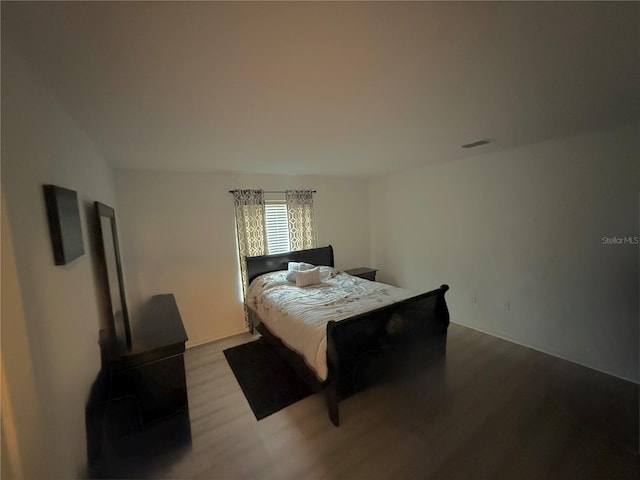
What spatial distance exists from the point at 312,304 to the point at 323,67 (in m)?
2.15

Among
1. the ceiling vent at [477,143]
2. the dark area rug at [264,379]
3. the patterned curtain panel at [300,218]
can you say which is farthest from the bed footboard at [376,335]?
the patterned curtain panel at [300,218]

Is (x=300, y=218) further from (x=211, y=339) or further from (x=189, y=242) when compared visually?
(x=211, y=339)

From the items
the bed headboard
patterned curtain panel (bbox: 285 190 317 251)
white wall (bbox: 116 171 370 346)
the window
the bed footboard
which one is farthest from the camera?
patterned curtain panel (bbox: 285 190 317 251)

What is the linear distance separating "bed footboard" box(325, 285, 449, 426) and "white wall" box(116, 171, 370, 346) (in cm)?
212

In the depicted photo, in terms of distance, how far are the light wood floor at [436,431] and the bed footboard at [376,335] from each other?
0.25 meters

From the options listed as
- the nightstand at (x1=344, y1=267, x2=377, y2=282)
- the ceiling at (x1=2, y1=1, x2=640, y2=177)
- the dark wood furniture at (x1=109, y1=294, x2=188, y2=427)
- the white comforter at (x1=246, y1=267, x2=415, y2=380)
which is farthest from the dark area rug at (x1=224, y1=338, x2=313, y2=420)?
the ceiling at (x1=2, y1=1, x2=640, y2=177)

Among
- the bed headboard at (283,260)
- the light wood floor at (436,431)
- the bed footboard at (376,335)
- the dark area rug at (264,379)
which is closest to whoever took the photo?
the light wood floor at (436,431)

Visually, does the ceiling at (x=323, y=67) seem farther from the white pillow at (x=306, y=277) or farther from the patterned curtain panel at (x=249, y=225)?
the white pillow at (x=306, y=277)

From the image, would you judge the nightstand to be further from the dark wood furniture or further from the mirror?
the mirror

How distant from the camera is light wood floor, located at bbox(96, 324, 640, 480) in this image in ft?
5.26

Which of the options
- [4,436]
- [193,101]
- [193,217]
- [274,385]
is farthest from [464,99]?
[193,217]

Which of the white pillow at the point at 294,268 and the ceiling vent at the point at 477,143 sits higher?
the ceiling vent at the point at 477,143

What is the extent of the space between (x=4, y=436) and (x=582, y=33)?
7.80 ft

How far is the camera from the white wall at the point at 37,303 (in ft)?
2.40
